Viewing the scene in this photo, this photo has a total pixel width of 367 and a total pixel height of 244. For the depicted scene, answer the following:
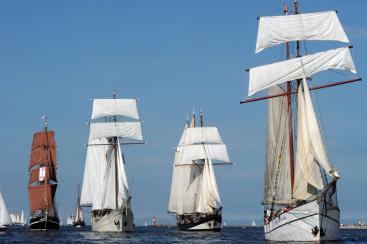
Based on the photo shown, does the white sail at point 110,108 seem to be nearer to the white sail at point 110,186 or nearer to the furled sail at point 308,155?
the white sail at point 110,186

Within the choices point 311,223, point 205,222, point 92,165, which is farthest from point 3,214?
point 311,223

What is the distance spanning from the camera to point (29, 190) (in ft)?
511

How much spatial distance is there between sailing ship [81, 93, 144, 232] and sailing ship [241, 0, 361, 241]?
37.9m

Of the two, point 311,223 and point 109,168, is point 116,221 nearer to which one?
point 109,168

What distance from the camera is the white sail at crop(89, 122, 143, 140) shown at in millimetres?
127500

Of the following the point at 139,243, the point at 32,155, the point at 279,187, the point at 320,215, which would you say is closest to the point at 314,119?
the point at 320,215

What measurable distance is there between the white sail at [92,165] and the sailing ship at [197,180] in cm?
1245

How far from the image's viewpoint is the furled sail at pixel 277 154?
81438mm

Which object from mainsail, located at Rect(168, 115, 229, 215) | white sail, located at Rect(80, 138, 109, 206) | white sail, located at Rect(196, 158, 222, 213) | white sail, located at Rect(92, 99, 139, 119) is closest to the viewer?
white sail, located at Rect(196, 158, 222, 213)

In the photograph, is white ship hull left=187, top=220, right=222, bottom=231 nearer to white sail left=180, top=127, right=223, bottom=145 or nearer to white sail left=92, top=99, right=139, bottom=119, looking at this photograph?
white sail left=180, top=127, right=223, bottom=145

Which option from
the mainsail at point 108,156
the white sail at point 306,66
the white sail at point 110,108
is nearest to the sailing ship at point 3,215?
the mainsail at point 108,156

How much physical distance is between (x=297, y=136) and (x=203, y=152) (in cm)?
6339

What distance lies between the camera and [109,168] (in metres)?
122

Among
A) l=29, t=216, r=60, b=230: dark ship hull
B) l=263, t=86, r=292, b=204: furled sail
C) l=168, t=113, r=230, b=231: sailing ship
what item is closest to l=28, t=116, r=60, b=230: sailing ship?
l=29, t=216, r=60, b=230: dark ship hull
